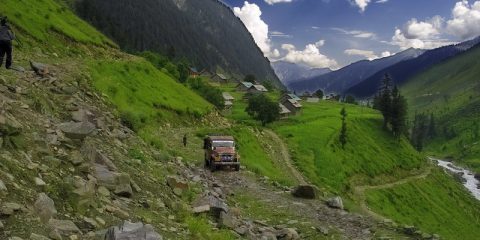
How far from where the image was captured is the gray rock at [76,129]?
17828mm

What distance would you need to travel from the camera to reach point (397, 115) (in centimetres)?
14938

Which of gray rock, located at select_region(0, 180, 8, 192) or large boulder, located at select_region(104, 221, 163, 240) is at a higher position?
gray rock, located at select_region(0, 180, 8, 192)

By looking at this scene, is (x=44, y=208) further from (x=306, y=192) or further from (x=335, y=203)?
(x=306, y=192)

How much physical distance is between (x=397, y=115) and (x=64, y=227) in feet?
487

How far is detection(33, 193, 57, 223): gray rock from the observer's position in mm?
11492

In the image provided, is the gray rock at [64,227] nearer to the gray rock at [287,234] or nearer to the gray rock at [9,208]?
the gray rock at [9,208]

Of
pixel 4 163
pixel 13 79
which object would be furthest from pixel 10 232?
pixel 13 79

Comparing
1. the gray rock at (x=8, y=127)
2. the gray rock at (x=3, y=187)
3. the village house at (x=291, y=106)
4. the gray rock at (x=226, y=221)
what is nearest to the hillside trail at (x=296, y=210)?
the gray rock at (x=226, y=221)

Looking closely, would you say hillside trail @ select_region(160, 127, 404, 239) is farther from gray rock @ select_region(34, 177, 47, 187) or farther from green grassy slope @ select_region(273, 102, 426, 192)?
green grassy slope @ select_region(273, 102, 426, 192)

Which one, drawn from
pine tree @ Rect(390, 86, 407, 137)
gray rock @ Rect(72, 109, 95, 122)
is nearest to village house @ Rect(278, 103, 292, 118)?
pine tree @ Rect(390, 86, 407, 137)

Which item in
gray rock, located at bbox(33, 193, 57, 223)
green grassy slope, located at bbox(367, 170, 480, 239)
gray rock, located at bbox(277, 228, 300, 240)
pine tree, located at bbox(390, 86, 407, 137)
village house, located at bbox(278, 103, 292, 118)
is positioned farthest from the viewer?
pine tree, located at bbox(390, 86, 407, 137)

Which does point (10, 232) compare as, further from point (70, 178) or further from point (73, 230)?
point (70, 178)

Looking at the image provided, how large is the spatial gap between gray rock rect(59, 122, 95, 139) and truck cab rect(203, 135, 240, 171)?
20.0 meters

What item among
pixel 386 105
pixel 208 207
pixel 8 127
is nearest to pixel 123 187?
pixel 208 207
